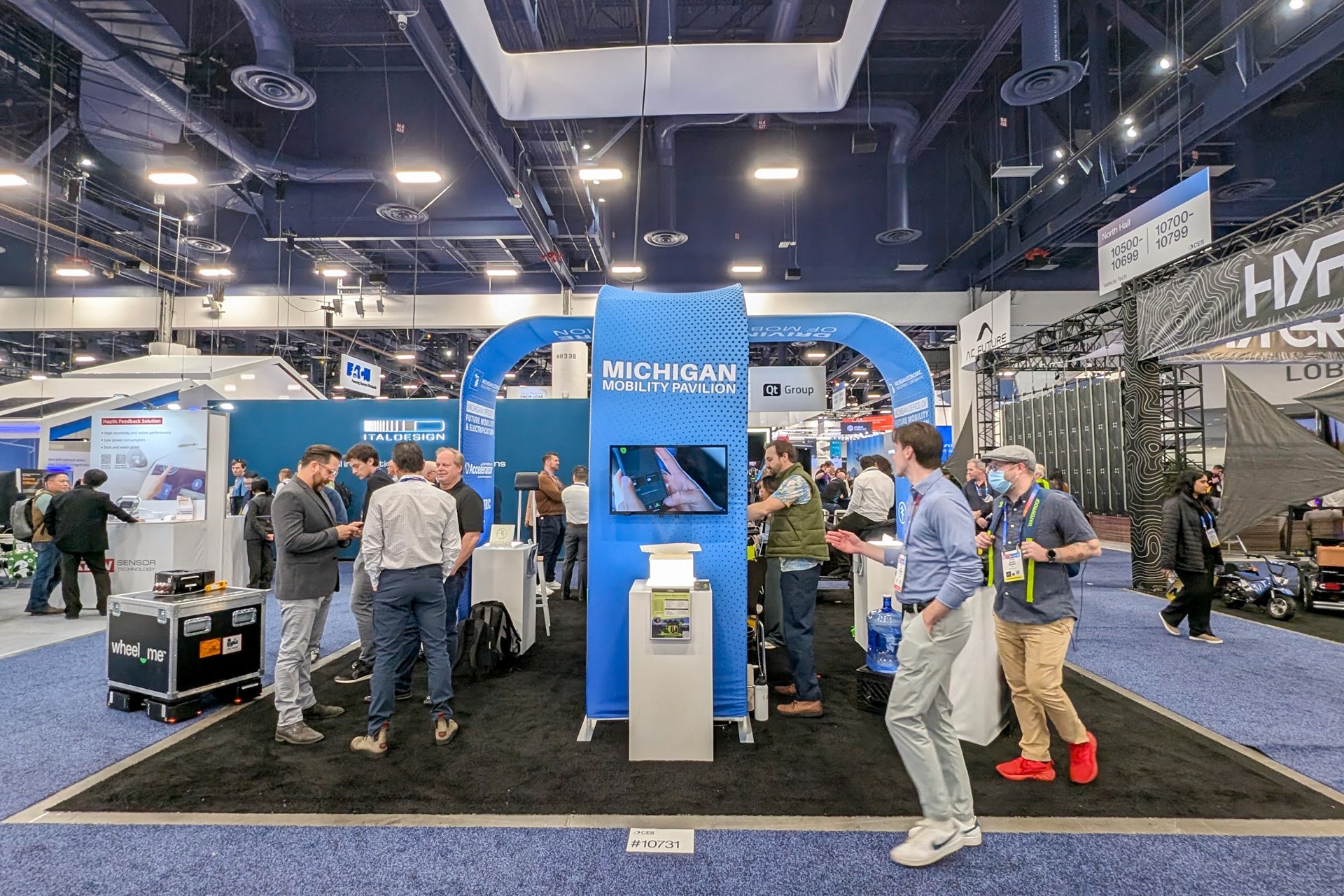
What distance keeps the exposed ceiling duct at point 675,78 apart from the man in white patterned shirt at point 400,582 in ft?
12.5

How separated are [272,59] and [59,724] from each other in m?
6.12

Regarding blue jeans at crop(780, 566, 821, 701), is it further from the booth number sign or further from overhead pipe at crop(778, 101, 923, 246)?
overhead pipe at crop(778, 101, 923, 246)

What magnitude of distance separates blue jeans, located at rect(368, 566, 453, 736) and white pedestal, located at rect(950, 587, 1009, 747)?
2.82 metres

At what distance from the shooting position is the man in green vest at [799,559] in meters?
3.85

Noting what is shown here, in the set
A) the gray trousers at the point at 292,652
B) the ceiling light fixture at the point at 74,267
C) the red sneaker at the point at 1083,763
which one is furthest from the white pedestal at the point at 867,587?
the ceiling light fixture at the point at 74,267

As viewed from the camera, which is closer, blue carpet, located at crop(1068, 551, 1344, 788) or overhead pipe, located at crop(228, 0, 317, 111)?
blue carpet, located at crop(1068, 551, 1344, 788)

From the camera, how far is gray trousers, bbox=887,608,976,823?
2404mm

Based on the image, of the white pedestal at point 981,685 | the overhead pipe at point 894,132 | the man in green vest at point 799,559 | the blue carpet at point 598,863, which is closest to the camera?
the blue carpet at point 598,863

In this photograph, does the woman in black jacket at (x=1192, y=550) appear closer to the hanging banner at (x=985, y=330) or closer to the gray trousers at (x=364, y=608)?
the hanging banner at (x=985, y=330)

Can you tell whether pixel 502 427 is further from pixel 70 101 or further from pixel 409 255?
pixel 70 101

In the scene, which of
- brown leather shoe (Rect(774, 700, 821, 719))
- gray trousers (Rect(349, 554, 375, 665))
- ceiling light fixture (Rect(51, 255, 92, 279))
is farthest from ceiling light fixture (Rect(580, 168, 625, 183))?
ceiling light fixture (Rect(51, 255, 92, 279))

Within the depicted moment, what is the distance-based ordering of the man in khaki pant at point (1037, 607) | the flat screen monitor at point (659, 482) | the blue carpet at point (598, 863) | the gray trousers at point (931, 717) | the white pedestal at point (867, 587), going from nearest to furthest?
the blue carpet at point (598, 863), the gray trousers at point (931, 717), the man in khaki pant at point (1037, 607), the flat screen monitor at point (659, 482), the white pedestal at point (867, 587)

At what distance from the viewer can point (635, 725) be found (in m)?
3.33

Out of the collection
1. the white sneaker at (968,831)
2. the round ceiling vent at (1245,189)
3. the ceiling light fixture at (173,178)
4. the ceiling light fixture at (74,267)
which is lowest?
the white sneaker at (968,831)
